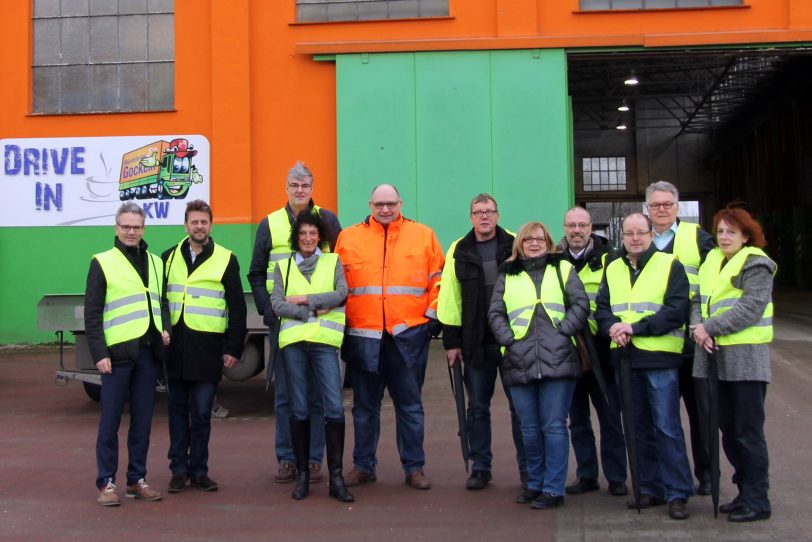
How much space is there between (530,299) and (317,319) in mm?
1443

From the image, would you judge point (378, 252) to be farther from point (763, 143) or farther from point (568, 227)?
point (763, 143)

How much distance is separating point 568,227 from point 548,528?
2076 millimetres

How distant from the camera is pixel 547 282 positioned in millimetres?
5820

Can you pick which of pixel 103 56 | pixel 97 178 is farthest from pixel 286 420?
pixel 103 56

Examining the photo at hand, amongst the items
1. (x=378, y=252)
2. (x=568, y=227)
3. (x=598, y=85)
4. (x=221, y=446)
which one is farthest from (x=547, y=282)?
(x=598, y=85)

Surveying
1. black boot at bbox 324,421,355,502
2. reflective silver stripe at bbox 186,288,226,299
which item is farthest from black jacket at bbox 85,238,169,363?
black boot at bbox 324,421,355,502

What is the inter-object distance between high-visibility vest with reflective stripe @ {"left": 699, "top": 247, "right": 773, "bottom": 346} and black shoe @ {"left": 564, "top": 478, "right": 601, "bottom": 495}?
142cm

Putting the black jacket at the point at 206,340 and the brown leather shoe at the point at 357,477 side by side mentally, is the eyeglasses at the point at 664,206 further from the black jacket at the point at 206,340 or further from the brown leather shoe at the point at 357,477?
the black jacket at the point at 206,340

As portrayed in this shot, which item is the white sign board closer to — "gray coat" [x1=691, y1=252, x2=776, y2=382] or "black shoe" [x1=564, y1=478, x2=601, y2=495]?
"black shoe" [x1=564, y1=478, x2=601, y2=495]

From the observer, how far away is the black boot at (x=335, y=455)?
19.8ft

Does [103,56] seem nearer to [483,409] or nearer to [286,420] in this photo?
[286,420]

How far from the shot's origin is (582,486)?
6121 mm

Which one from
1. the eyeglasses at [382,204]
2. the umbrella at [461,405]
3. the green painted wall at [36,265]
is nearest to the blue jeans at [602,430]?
the umbrella at [461,405]

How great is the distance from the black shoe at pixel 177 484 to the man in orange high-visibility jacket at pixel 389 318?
1.15m
